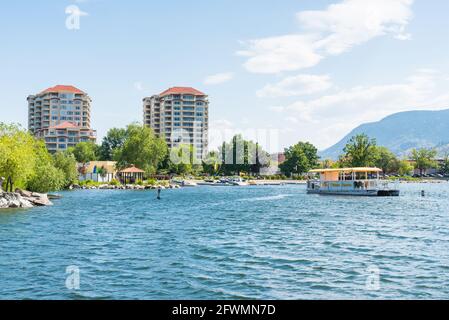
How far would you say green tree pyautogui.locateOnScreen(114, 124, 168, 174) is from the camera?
141250 mm

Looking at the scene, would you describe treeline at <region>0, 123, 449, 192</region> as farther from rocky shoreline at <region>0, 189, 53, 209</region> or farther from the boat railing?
the boat railing

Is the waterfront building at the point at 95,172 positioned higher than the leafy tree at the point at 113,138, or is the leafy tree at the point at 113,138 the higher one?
the leafy tree at the point at 113,138

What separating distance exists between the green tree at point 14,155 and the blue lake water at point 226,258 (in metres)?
17.5

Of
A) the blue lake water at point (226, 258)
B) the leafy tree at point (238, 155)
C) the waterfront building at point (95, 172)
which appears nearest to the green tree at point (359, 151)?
the leafy tree at point (238, 155)

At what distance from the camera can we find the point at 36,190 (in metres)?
69.4

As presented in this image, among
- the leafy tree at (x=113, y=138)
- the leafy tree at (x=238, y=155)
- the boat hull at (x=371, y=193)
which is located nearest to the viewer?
the boat hull at (x=371, y=193)

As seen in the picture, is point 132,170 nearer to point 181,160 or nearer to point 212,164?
point 181,160

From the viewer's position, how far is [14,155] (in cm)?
5822

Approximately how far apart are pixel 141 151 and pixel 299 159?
6783 cm

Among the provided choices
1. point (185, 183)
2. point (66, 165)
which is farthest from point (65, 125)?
point (66, 165)

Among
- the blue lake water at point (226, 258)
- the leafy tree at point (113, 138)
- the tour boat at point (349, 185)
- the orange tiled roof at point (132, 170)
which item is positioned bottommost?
the blue lake water at point (226, 258)

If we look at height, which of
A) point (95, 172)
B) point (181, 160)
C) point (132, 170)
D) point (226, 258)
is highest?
point (181, 160)

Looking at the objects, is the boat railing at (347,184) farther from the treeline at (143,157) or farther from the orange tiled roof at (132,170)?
A: the orange tiled roof at (132,170)

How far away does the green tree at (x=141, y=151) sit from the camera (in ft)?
463
